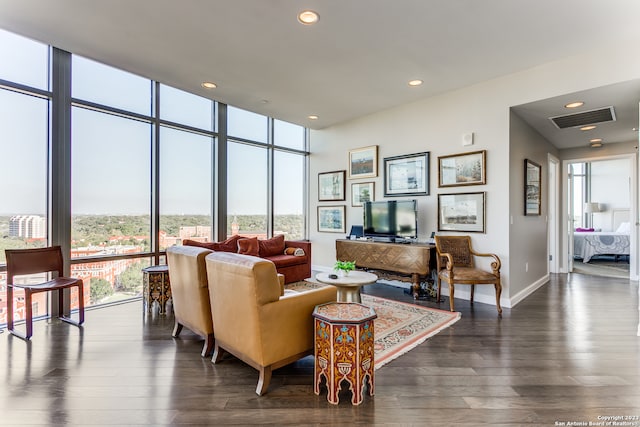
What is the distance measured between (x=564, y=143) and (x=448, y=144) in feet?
9.28

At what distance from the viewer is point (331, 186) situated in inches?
236

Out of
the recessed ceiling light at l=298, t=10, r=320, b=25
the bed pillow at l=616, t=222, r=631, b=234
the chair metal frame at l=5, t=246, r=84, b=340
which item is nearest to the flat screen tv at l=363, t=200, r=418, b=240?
the recessed ceiling light at l=298, t=10, r=320, b=25

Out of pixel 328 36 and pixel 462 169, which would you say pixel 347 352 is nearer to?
pixel 328 36

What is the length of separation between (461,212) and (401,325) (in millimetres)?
1899

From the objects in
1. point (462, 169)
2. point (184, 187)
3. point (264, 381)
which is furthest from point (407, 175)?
point (264, 381)

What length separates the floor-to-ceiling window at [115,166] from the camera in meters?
3.29

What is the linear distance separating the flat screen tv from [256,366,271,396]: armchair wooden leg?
307cm

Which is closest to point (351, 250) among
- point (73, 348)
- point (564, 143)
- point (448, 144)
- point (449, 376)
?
point (448, 144)

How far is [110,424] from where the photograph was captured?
1.67 meters

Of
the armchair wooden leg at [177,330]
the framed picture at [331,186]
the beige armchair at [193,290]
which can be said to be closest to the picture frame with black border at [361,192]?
the framed picture at [331,186]

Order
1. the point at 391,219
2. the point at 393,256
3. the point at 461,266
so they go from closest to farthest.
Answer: the point at 461,266, the point at 393,256, the point at 391,219

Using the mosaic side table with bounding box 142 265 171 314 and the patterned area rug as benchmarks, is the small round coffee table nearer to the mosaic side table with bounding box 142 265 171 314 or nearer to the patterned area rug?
the patterned area rug

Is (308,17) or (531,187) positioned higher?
(308,17)

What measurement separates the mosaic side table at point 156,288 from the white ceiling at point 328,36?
93.9 inches
